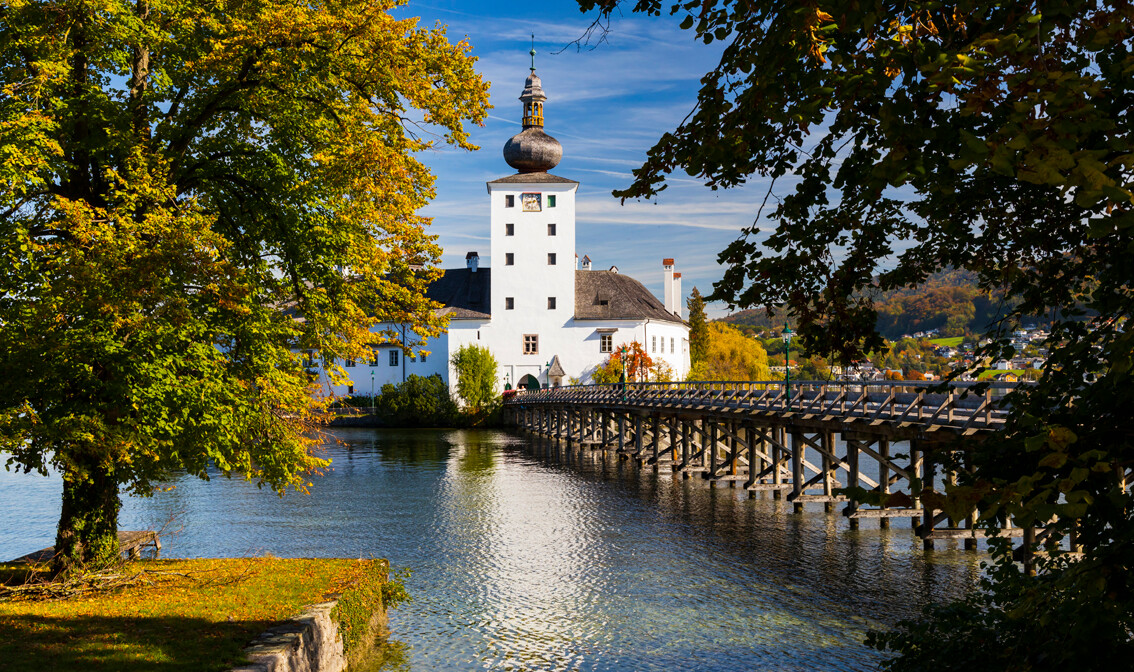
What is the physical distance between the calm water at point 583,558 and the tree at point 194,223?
96.1 inches

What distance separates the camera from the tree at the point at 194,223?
1101cm

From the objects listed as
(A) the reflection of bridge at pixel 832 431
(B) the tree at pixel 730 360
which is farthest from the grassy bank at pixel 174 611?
(B) the tree at pixel 730 360

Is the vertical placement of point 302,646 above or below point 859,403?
below

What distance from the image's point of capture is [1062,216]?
5484mm

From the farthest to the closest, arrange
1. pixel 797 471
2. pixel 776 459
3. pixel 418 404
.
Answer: pixel 418 404 → pixel 776 459 → pixel 797 471

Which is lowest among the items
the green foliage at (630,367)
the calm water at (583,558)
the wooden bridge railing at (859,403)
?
the calm water at (583,558)

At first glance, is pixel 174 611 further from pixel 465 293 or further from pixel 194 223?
pixel 465 293

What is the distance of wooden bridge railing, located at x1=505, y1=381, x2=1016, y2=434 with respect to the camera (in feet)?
58.3

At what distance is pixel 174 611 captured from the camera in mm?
11570

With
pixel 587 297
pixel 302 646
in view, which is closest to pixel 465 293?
pixel 587 297

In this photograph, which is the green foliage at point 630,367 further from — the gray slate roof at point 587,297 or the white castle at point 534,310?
the gray slate roof at point 587,297

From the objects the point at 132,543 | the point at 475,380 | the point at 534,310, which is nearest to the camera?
the point at 132,543

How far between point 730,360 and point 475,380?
27.2 meters

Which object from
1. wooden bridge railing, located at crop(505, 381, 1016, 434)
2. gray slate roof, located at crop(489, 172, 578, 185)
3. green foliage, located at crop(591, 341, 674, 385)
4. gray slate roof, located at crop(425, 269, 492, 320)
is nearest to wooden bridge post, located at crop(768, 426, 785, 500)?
A: wooden bridge railing, located at crop(505, 381, 1016, 434)
